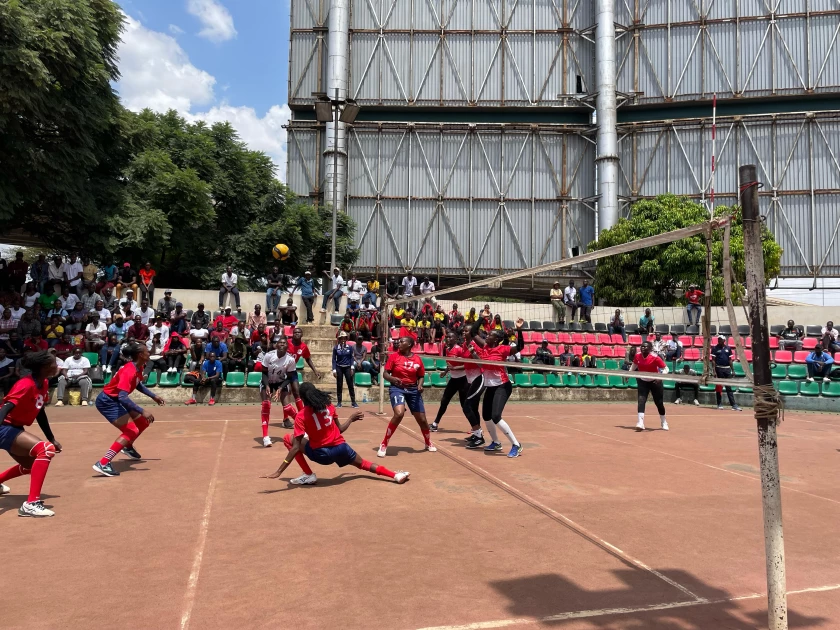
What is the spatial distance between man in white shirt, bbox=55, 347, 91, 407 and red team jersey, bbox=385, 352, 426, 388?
949cm

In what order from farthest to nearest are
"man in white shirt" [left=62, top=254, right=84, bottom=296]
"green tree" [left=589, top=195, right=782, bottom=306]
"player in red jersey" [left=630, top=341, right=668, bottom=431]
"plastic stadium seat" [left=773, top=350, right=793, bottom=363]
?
1. "green tree" [left=589, top=195, right=782, bottom=306]
2. "plastic stadium seat" [left=773, top=350, right=793, bottom=363]
3. "man in white shirt" [left=62, top=254, right=84, bottom=296]
4. "player in red jersey" [left=630, top=341, right=668, bottom=431]

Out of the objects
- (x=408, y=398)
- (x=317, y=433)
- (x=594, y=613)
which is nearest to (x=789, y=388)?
(x=408, y=398)

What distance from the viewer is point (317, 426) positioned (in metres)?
6.81

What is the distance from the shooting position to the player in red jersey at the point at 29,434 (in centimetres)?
596

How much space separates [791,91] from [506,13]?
1719cm

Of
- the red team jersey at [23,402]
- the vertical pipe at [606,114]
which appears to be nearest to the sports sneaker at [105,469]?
the red team jersey at [23,402]

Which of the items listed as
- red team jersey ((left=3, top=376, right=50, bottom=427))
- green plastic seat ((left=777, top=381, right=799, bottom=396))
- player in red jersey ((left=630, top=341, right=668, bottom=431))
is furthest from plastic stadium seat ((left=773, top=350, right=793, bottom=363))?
red team jersey ((left=3, top=376, right=50, bottom=427))

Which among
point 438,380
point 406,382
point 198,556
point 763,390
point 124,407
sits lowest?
point 198,556

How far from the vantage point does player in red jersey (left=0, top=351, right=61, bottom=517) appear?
19.6 ft

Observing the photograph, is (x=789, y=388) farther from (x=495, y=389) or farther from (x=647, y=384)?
(x=495, y=389)

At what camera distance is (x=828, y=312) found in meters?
24.7

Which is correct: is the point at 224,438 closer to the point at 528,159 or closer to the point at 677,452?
the point at 677,452

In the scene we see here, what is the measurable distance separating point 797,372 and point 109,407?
18.2 metres

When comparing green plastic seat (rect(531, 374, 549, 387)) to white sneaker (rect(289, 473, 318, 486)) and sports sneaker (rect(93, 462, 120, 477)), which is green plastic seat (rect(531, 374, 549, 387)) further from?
sports sneaker (rect(93, 462, 120, 477))
